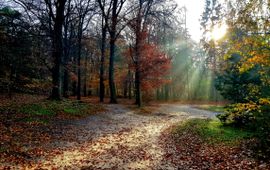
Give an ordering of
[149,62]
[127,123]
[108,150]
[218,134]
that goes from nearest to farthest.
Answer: [108,150] → [218,134] → [127,123] → [149,62]

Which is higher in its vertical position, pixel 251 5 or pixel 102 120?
pixel 251 5

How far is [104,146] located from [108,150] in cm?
67

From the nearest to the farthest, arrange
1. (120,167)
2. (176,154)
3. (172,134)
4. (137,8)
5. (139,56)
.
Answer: (120,167)
(176,154)
(172,134)
(139,56)
(137,8)

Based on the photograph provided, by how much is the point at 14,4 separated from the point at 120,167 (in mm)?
15495

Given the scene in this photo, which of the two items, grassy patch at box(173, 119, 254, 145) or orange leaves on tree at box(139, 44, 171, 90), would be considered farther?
orange leaves on tree at box(139, 44, 171, 90)

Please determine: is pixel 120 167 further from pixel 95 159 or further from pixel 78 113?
pixel 78 113

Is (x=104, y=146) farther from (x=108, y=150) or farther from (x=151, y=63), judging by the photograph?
(x=151, y=63)

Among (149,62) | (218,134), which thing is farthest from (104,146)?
(149,62)

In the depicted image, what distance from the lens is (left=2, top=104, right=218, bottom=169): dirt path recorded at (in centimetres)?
941

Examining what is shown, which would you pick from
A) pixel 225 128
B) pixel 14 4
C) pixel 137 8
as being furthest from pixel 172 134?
pixel 137 8

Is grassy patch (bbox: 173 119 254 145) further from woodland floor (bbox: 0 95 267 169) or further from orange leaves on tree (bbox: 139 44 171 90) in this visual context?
orange leaves on tree (bbox: 139 44 171 90)

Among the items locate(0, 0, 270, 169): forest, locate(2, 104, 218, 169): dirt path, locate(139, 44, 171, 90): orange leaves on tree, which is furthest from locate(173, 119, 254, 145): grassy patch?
locate(139, 44, 171, 90): orange leaves on tree

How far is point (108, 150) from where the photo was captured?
37.3ft

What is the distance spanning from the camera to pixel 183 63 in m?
52.6
